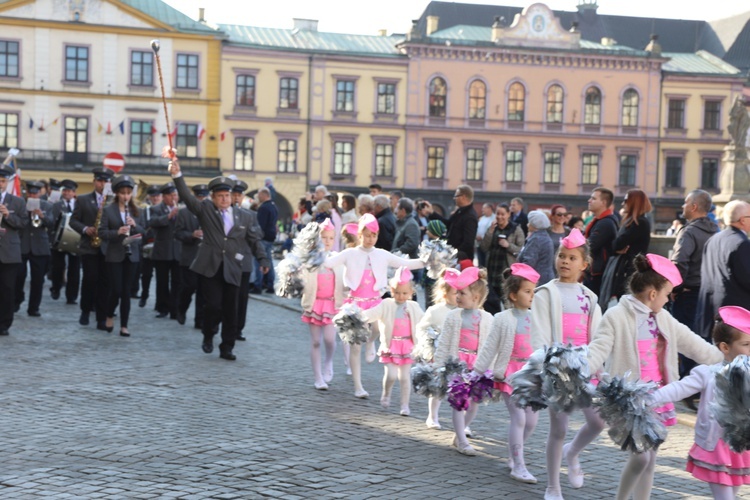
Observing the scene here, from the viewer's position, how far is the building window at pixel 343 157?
5712 centimetres

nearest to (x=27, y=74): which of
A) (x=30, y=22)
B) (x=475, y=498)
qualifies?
(x=30, y=22)

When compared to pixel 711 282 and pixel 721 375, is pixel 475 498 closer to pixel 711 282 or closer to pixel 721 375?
pixel 721 375

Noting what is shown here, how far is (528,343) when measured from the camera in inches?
294

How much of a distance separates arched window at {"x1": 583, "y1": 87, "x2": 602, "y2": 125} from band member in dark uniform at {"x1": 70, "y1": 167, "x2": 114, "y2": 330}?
48.0 metres

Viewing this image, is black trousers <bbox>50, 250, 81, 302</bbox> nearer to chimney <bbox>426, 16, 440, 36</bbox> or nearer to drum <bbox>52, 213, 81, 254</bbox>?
drum <bbox>52, 213, 81, 254</bbox>

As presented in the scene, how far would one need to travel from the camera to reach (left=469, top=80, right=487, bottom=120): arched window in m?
59.1

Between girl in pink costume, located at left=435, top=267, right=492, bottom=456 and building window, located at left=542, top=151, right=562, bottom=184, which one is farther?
building window, located at left=542, top=151, right=562, bottom=184

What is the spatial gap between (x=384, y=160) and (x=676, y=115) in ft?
55.7

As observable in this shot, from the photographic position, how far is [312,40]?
192 ft

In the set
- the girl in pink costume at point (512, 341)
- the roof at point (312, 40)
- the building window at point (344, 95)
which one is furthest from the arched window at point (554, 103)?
the girl in pink costume at point (512, 341)

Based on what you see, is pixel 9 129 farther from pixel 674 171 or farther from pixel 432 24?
pixel 674 171

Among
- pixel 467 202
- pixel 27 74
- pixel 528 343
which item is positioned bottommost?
pixel 528 343

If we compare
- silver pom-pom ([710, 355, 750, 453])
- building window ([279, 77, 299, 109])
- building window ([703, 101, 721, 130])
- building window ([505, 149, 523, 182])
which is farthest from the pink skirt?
building window ([703, 101, 721, 130])

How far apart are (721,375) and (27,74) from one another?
51742 mm
